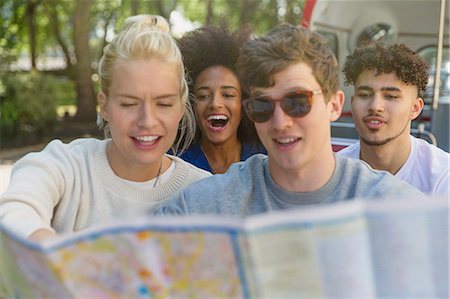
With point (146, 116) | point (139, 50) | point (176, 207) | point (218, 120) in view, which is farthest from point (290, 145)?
point (218, 120)

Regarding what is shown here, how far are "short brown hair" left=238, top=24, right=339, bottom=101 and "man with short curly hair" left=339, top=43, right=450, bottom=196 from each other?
999 millimetres

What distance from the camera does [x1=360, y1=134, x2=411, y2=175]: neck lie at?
3.15 metres

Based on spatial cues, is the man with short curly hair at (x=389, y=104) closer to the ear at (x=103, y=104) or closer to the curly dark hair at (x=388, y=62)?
the curly dark hair at (x=388, y=62)

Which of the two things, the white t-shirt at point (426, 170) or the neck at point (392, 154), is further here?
the neck at point (392, 154)

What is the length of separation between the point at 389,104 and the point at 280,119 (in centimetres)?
128

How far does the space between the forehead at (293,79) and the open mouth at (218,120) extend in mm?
1515

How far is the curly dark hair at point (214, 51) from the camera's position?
3.66 metres

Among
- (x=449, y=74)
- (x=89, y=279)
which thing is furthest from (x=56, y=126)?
(x=89, y=279)

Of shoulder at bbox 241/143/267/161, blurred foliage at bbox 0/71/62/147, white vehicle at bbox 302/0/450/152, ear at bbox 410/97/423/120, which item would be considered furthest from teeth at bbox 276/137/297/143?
blurred foliage at bbox 0/71/62/147

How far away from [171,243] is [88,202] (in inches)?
41.7

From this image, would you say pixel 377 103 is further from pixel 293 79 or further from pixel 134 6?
pixel 134 6

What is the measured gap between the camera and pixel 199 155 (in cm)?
379

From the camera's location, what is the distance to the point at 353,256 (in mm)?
1377

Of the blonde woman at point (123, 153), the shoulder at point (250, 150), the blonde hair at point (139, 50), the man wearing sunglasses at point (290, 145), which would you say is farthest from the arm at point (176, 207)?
the shoulder at point (250, 150)
